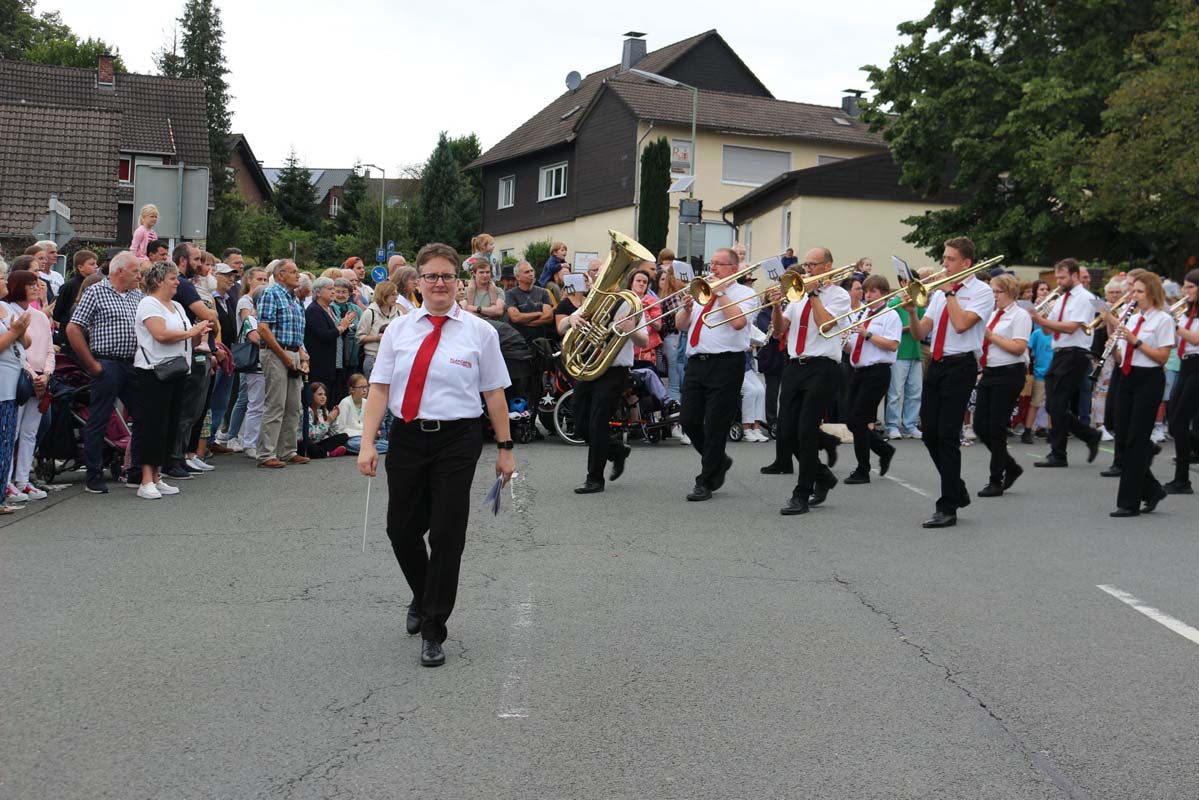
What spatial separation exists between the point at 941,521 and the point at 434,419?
222 inches

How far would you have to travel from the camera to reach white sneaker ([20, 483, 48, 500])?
11.3m

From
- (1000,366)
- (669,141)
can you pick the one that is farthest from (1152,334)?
(669,141)

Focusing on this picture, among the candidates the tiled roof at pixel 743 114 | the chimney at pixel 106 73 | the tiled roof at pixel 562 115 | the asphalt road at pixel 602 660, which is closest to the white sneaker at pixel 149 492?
the asphalt road at pixel 602 660

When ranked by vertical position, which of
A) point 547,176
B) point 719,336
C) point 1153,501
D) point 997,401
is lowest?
point 1153,501

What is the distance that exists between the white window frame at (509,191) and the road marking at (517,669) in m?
53.4

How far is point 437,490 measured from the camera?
6.49m

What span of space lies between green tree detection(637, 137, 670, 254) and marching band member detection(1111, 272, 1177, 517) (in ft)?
117

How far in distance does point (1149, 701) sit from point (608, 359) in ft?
22.3

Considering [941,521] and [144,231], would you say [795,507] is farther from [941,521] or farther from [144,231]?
[144,231]

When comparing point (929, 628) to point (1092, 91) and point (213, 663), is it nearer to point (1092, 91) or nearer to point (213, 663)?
point (213, 663)

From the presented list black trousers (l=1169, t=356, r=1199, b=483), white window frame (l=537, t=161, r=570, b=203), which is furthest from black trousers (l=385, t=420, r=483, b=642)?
white window frame (l=537, t=161, r=570, b=203)

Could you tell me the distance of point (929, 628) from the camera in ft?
23.9

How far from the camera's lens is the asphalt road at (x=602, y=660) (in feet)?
16.1

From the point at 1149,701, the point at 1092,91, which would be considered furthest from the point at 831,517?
the point at 1092,91
